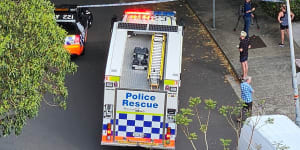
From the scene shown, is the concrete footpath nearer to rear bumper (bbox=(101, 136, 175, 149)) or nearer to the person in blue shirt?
the person in blue shirt

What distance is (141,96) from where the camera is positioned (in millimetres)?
12727

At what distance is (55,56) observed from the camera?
436 inches

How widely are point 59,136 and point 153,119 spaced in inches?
106

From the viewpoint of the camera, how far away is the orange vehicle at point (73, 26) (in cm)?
1781

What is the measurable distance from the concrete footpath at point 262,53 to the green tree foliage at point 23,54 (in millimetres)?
6803

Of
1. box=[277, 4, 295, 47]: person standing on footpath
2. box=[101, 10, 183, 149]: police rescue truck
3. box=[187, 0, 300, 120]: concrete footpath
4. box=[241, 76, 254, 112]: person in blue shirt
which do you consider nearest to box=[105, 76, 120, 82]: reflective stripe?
box=[101, 10, 183, 149]: police rescue truck

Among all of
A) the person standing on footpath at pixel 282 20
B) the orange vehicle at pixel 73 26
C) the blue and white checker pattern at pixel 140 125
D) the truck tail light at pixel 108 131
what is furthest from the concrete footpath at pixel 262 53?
the truck tail light at pixel 108 131

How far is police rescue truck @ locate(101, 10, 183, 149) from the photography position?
1275cm

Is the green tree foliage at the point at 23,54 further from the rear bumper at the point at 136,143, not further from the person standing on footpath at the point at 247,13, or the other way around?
the person standing on footpath at the point at 247,13

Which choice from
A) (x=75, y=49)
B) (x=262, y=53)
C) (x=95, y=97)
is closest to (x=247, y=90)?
(x=95, y=97)

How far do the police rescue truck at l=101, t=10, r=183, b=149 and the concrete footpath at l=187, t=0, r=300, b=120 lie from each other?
3.54m

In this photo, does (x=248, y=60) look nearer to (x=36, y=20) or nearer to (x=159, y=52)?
(x=159, y=52)

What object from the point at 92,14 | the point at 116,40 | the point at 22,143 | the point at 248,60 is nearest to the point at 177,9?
the point at 92,14

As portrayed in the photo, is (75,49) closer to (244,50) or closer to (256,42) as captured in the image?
(244,50)
